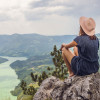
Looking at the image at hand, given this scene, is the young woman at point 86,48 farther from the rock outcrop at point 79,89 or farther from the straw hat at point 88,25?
the rock outcrop at point 79,89

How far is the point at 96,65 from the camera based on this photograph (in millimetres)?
5707

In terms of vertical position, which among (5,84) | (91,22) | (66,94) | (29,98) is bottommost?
(5,84)

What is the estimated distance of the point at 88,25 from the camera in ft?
18.2

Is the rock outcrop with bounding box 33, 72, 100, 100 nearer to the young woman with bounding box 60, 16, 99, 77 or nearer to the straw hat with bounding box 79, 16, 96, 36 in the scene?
the young woman with bounding box 60, 16, 99, 77

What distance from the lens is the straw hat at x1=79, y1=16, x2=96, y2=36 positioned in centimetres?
549

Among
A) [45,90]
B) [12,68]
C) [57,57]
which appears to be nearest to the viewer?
[45,90]

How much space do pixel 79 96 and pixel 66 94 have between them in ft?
1.87

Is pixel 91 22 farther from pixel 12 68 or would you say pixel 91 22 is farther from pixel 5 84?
pixel 12 68

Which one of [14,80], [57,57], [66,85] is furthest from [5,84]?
[66,85]

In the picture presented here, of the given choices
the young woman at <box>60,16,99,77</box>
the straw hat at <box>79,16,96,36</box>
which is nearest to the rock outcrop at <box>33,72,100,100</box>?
the young woman at <box>60,16,99,77</box>

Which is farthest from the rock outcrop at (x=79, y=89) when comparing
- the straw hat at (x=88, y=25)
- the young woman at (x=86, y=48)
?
the straw hat at (x=88, y=25)

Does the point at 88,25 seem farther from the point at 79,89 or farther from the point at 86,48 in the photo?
the point at 79,89

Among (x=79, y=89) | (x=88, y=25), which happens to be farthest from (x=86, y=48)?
(x=79, y=89)

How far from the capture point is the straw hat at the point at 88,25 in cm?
549
